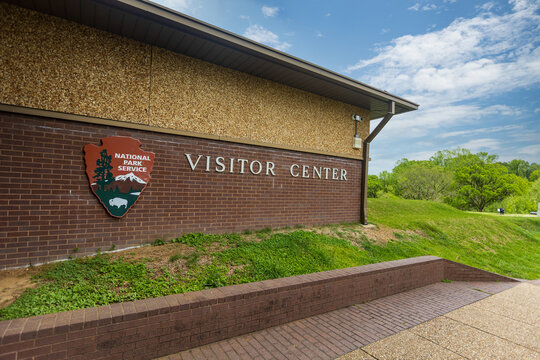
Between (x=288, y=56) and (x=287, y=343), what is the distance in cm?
533

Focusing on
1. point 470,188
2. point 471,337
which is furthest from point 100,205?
point 470,188

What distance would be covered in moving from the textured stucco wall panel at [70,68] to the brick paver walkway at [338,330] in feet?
13.9

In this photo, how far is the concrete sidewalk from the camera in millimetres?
3559

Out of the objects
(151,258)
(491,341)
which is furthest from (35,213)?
(491,341)

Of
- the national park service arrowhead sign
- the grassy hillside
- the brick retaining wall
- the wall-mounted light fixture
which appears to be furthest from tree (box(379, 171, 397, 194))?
the national park service arrowhead sign

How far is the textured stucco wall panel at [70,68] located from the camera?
443 centimetres

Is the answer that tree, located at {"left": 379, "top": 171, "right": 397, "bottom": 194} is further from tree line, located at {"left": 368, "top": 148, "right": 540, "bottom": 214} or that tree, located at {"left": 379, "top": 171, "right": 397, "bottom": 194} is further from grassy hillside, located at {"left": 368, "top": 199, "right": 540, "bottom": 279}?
grassy hillside, located at {"left": 368, "top": 199, "right": 540, "bottom": 279}

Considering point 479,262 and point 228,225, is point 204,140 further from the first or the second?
point 479,262

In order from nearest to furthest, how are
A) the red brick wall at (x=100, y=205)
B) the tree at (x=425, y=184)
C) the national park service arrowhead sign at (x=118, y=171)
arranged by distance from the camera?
the red brick wall at (x=100, y=205)
the national park service arrowhead sign at (x=118, y=171)
the tree at (x=425, y=184)

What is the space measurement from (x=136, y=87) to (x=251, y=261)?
3844mm

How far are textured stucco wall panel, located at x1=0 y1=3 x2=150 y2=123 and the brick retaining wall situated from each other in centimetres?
348

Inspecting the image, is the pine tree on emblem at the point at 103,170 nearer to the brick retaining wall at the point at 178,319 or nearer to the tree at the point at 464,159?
the brick retaining wall at the point at 178,319

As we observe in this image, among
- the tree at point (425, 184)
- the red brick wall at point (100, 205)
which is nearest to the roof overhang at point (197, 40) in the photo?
the red brick wall at point (100, 205)

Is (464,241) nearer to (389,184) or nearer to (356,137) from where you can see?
(356,137)
